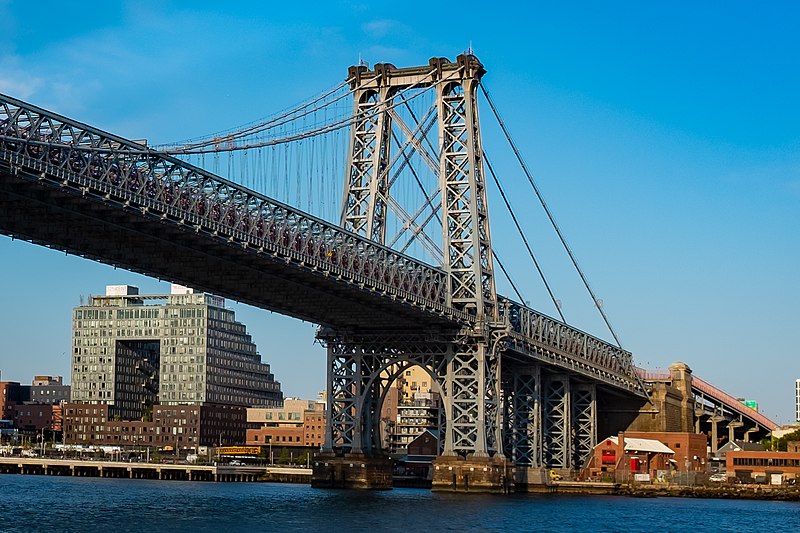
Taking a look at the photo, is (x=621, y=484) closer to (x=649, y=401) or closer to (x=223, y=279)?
(x=649, y=401)

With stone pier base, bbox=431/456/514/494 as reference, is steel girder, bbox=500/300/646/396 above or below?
above

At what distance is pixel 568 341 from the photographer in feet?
422

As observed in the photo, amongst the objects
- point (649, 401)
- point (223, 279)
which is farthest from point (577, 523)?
point (649, 401)

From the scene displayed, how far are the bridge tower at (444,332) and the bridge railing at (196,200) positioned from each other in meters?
4.20

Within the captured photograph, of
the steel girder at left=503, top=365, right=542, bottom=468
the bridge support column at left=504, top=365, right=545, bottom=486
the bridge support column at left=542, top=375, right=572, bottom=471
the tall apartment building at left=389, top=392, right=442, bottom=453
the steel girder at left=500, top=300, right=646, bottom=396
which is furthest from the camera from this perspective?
the tall apartment building at left=389, top=392, right=442, bottom=453

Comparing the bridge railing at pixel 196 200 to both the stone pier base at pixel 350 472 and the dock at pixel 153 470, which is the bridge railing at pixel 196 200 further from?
the dock at pixel 153 470

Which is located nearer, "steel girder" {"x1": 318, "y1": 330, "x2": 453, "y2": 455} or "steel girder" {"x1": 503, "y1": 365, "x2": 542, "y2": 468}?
"steel girder" {"x1": 318, "y1": 330, "x2": 453, "y2": 455}

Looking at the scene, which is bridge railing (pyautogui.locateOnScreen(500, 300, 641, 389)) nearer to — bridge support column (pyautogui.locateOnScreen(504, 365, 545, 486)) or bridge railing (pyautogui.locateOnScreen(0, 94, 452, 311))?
bridge support column (pyautogui.locateOnScreen(504, 365, 545, 486))

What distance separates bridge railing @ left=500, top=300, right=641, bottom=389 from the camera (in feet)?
384

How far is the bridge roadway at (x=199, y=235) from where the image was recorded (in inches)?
2500

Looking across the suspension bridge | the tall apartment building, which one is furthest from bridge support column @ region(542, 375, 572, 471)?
the tall apartment building

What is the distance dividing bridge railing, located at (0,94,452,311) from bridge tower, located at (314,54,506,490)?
165 inches

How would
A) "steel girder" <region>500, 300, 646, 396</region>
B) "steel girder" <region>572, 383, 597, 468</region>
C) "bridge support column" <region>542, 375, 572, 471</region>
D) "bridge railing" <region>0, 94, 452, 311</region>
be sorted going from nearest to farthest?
"bridge railing" <region>0, 94, 452, 311</region>
"steel girder" <region>500, 300, 646, 396</region>
"bridge support column" <region>542, 375, 572, 471</region>
"steel girder" <region>572, 383, 597, 468</region>

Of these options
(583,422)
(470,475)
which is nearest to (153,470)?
(583,422)
